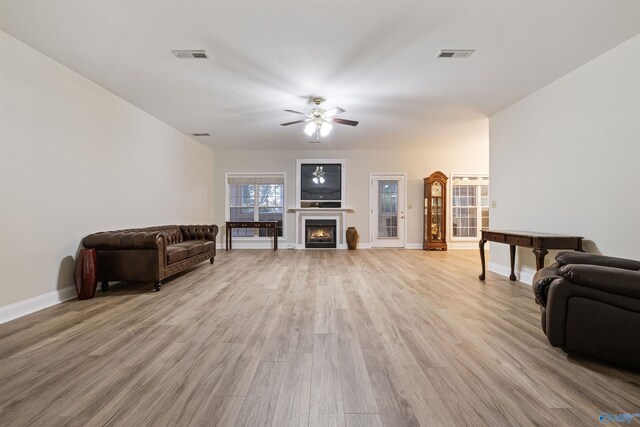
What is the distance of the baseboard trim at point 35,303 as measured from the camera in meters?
2.73

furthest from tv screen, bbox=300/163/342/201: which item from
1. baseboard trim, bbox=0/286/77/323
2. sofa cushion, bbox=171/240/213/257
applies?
baseboard trim, bbox=0/286/77/323

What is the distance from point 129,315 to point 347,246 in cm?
579

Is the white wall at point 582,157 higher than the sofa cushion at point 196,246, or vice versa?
the white wall at point 582,157

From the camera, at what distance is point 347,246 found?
7.98 m

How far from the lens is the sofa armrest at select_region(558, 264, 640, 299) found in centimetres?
177

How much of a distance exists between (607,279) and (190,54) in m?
4.22

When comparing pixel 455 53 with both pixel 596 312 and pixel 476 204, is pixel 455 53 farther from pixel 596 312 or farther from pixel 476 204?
pixel 476 204

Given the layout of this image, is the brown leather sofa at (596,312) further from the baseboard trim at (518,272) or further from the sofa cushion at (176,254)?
the sofa cushion at (176,254)

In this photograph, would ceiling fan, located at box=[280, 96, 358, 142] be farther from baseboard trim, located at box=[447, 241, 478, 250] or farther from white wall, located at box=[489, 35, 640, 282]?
baseboard trim, located at box=[447, 241, 478, 250]

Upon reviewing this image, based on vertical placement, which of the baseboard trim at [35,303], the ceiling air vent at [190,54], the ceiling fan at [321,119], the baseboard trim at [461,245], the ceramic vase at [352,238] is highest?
the ceiling air vent at [190,54]

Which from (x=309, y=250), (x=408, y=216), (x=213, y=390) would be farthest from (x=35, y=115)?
(x=408, y=216)

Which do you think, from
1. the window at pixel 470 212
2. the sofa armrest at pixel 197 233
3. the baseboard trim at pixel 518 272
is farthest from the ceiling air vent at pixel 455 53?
the window at pixel 470 212

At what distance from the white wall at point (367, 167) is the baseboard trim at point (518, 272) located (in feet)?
10.0

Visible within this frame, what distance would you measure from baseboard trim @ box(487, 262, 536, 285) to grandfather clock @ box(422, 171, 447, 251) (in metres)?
2.51
